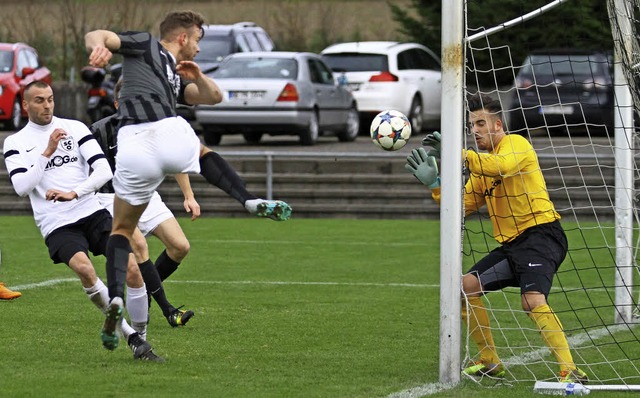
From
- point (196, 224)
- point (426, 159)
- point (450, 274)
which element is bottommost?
point (196, 224)

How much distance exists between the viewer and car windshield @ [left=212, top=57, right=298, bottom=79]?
938 inches

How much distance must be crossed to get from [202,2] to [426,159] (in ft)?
113

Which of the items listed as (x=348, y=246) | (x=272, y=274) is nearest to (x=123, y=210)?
(x=272, y=274)

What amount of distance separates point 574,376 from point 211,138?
57.6 feet

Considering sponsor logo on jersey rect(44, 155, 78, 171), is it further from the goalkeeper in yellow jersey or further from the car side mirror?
the car side mirror

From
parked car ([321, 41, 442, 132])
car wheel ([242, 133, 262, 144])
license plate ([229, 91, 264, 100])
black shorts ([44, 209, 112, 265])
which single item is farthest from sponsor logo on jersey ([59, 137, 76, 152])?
parked car ([321, 41, 442, 132])

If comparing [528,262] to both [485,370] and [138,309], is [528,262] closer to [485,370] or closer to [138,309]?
[485,370]

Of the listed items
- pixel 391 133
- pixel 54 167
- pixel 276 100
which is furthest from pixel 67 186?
pixel 276 100

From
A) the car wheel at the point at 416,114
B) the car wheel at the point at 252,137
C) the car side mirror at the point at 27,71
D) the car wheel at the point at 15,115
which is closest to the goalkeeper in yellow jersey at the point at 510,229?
the car wheel at the point at 252,137

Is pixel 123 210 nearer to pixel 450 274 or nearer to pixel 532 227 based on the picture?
pixel 450 274

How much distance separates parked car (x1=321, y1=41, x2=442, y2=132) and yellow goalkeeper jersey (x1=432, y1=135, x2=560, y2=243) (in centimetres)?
1831

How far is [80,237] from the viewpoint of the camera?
8352 millimetres

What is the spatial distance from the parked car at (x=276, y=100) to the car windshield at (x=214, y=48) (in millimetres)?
2624

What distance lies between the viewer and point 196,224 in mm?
18781
